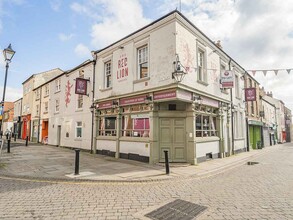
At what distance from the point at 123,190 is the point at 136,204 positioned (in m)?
1.33

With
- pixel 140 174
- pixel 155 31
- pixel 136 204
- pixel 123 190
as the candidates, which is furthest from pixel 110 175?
pixel 155 31

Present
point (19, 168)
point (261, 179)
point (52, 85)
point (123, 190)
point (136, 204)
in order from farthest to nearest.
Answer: point (52, 85), point (19, 168), point (261, 179), point (123, 190), point (136, 204)

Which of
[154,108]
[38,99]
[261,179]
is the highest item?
[38,99]

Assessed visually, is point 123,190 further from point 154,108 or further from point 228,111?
point 228,111

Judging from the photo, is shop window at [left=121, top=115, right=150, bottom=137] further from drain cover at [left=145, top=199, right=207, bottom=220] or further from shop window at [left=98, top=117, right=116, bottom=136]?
drain cover at [left=145, top=199, right=207, bottom=220]

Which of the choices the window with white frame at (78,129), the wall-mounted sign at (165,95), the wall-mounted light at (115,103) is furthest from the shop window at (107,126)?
the wall-mounted sign at (165,95)

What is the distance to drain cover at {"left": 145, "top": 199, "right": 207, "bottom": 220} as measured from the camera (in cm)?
438

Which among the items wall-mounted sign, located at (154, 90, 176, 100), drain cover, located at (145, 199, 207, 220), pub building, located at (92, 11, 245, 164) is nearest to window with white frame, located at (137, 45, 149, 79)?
pub building, located at (92, 11, 245, 164)

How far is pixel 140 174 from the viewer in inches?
330

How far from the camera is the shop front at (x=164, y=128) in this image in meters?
10.8

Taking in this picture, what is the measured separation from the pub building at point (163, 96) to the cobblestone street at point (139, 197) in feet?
11.5

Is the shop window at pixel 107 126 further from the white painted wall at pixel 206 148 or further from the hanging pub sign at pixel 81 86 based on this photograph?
the white painted wall at pixel 206 148

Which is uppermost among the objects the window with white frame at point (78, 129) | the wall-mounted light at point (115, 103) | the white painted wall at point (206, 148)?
the wall-mounted light at point (115, 103)

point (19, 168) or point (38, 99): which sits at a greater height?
point (38, 99)
